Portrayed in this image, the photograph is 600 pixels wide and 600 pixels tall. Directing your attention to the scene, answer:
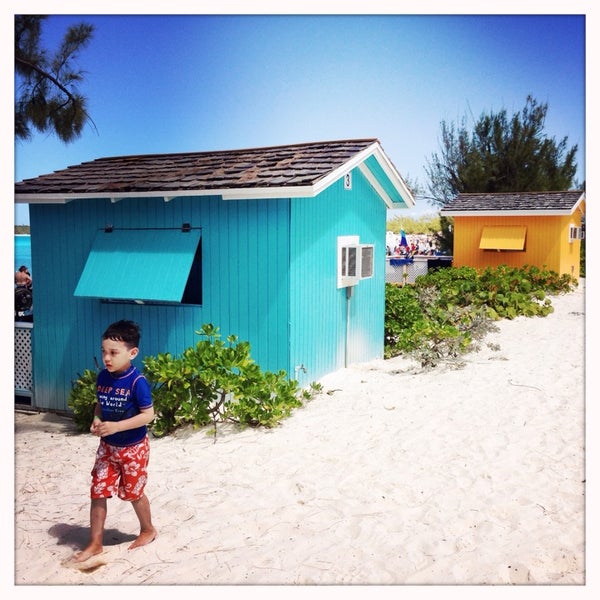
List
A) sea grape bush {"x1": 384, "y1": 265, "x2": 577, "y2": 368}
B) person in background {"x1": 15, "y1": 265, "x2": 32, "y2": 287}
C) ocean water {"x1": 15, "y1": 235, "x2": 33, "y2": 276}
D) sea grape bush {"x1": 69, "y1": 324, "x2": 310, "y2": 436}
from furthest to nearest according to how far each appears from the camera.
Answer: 1. sea grape bush {"x1": 384, "y1": 265, "x2": 577, "y2": 368}
2. person in background {"x1": 15, "y1": 265, "x2": 32, "y2": 287}
3. ocean water {"x1": 15, "y1": 235, "x2": 33, "y2": 276}
4. sea grape bush {"x1": 69, "y1": 324, "x2": 310, "y2": 436}

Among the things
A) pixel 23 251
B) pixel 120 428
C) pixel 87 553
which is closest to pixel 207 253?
pixel 23 251

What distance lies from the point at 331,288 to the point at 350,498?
3.45m

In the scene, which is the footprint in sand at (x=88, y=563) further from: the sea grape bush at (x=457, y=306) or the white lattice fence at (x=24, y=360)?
the sea grape bush at (x=457, y=306)

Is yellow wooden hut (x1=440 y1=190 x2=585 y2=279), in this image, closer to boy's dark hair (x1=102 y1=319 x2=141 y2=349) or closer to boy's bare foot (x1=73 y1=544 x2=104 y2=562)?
boy's dark hair (x1=102 y1=319 x2=141 y2=349)

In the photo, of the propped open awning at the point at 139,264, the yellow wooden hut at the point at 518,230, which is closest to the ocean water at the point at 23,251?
the propped open awning at the point at 139,264

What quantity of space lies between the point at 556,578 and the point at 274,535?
1.49m

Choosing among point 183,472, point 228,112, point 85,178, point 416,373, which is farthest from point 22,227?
point 416,373

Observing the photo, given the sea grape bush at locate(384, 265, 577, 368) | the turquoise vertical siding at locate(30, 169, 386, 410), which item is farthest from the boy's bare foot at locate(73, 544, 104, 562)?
the sea grape bush at locate(384, 265, 577, 368)

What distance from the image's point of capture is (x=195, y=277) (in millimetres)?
7430

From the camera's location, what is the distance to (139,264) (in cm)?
644

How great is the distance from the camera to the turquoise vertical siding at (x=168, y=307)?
633 centimetres

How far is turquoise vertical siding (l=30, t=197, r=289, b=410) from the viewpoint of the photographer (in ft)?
20.8

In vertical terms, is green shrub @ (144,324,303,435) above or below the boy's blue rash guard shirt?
below

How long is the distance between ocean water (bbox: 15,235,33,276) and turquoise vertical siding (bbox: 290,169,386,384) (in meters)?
3.03
